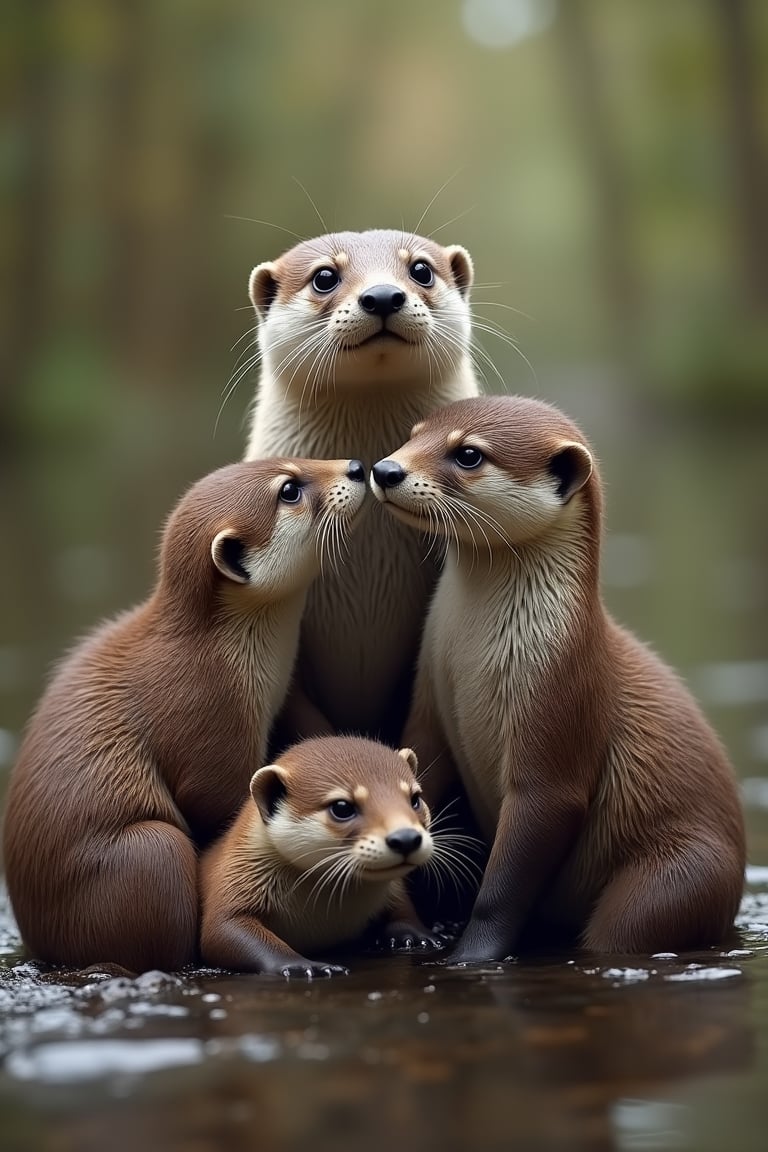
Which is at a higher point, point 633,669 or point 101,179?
point 101,179

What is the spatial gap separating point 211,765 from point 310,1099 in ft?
5.74

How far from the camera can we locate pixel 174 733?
5.36m

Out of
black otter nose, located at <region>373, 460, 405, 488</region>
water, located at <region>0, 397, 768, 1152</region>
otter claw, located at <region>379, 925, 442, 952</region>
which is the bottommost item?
otter claw, located at <region>379, 925, 442, 952</region>

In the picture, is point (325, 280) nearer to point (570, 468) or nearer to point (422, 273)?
point (422, 273)

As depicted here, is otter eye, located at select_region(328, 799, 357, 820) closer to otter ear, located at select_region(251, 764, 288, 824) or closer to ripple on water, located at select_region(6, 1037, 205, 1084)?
otter ear, located at select_region(251, 764, 288, 824)

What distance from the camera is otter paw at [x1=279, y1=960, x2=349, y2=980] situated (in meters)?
4.93

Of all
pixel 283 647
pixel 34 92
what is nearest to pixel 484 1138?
pixel 283 647

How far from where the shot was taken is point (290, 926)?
5297mm

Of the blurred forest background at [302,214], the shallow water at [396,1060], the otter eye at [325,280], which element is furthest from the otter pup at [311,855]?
the blurred forest background at [302,214]

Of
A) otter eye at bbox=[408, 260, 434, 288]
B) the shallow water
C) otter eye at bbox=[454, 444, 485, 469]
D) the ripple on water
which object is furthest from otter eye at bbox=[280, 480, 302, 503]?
the ripple on water

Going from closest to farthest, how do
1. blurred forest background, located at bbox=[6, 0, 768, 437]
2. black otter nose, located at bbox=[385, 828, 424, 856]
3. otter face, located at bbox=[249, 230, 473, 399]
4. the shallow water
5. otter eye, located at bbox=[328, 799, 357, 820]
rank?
the shallow water, black otter nose, located at bbox=[385, 828, 424, 856], otter eye, located at bbox=[328, 799, 357, 820], otter face, located at bbox=[249, 230, 473, 399], blurred forest background, located at bbox=[6, 0, 768, 437]

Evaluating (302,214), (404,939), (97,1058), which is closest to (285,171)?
(302,214)

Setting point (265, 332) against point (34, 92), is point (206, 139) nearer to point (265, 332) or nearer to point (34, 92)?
point (34, 92)

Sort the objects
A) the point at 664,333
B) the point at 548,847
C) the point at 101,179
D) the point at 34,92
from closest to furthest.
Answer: the point at 548,847
the point at 34,92
the point at 664,333
the point at 101,179
